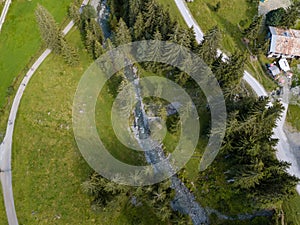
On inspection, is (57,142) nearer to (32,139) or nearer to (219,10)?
(32,139)

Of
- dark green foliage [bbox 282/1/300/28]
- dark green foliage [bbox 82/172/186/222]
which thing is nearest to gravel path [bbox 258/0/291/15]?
dark green foliage [bbox 282/1/300/28]

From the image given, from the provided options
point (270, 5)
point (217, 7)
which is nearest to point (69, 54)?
point (217, 7)

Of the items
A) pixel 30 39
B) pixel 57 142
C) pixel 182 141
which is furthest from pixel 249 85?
pixel 30 39

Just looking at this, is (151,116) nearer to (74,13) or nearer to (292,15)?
(74,13)

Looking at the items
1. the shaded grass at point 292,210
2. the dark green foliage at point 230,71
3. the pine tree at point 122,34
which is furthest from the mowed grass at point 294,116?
the pine tree at point 122,34

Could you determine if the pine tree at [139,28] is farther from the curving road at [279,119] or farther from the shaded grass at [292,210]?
the shaded grass at [292,210]

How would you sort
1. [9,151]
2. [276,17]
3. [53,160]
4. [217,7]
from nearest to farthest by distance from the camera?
1. [53,160]
2. [9,151]
3. [276,17]
4. [217,7]
